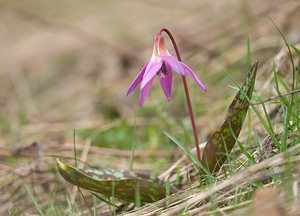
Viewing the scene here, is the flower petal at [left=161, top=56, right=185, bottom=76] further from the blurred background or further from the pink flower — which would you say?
the blurred background

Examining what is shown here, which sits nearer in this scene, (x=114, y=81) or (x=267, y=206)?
(x=267, y=206)

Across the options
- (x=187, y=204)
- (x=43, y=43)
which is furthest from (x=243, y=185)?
(x=43, y=43)

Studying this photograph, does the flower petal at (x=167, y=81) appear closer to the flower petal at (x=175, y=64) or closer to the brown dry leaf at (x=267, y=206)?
the flower petal at (x=175, y=64)

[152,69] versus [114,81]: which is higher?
[114,81]

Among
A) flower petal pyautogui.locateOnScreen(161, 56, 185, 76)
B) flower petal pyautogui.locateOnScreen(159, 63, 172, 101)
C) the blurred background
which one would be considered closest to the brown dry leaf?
flower petal pyautogui.locateOnScreen(161, 56, 185, 76)

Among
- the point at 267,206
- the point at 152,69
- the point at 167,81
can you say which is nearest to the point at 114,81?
the point at 167,81

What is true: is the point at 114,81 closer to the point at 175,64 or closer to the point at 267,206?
the point at 175,64

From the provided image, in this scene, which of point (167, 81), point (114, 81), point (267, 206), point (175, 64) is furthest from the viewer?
point (114, 81)

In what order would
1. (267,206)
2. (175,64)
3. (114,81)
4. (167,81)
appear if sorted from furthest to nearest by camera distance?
(114,81) → (167,81) → (175,64) → (267,206)

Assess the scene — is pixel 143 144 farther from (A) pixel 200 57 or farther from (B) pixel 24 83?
(B) pixel 24 83
